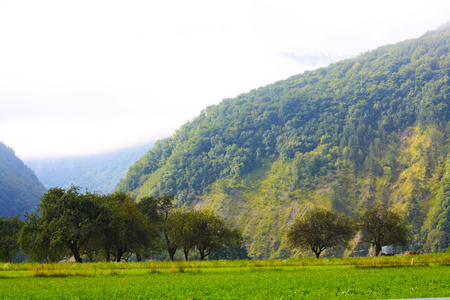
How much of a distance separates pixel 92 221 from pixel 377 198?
142 metres

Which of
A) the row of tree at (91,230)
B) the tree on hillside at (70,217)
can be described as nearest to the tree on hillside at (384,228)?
the row of tree at (91,230)

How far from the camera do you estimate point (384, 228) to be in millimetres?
82125

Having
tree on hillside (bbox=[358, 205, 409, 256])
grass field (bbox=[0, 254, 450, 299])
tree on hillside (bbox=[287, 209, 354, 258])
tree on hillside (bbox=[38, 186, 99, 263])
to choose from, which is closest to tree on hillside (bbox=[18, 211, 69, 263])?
tree on hillside (bbox=[38, 186, 99, 263])

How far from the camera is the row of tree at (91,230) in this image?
6194 cm

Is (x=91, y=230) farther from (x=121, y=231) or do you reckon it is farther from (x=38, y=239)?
(x=38, y=239)

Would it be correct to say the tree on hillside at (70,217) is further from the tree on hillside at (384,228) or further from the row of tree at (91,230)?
the tree on hillside at (384,228)

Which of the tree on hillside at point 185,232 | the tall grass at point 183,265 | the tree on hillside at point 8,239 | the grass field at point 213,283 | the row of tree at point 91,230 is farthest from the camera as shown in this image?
the tree on hillside at point 8,239

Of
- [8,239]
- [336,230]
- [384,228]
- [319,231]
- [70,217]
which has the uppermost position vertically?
[70,217]

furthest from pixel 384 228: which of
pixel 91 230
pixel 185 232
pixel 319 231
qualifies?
pixel 91 230

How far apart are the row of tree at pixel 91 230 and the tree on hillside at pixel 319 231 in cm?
1341

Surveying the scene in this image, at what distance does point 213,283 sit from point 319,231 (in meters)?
52.2

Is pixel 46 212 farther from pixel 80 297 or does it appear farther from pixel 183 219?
pixel 80 297

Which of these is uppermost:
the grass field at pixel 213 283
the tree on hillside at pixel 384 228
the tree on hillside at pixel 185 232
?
the grass field at pixel 213 283

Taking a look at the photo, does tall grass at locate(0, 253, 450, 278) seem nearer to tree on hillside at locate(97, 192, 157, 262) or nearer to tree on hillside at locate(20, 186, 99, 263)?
tree on hillside at locate(20, 186, 99, 263)
